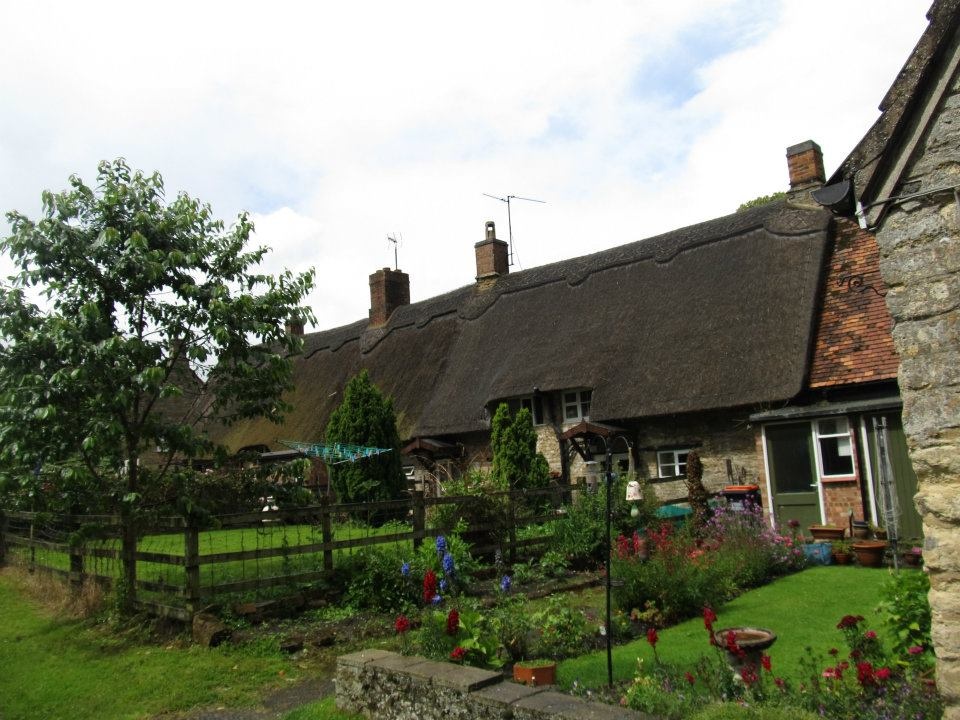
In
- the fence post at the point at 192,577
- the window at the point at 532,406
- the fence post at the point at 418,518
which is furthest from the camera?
the window at the point at 532,406

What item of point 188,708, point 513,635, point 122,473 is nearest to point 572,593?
point 513,635

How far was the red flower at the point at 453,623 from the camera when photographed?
607 cm

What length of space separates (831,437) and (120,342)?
11291mm

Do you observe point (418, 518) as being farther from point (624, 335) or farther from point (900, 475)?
point (624, 335)

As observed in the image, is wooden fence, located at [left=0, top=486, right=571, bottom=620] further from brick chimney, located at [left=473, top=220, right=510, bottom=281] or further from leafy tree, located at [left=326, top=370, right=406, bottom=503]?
brick chimney, located at [left=473, top=220, right=510, bottom=281]

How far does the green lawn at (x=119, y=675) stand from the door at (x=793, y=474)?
9799 millimetres

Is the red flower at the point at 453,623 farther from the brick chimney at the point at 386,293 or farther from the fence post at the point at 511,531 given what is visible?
the brick chimney at the point at 386,293

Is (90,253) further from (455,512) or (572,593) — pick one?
(572,593)

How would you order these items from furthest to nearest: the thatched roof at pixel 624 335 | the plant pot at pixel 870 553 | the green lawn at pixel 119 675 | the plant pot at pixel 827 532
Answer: the thatched roof at pixel 624 335 → the plant pot at pixel 827 532 → the plant pot at pixel 870 553 → the green lawn at pixel 119 675

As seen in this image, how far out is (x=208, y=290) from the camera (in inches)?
359

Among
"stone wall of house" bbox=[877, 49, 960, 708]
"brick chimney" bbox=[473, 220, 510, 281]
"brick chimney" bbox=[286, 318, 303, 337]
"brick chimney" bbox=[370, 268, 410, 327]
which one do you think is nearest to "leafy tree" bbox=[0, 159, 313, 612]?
"brick chimney" bbox=[286, 318, 303, 337]

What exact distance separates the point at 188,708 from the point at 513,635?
276 centimetres

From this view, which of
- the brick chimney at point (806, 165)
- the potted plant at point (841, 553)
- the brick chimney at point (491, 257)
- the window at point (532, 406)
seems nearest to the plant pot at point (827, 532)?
the potted plant at point (841, 553)

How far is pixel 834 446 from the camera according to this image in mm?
13430
